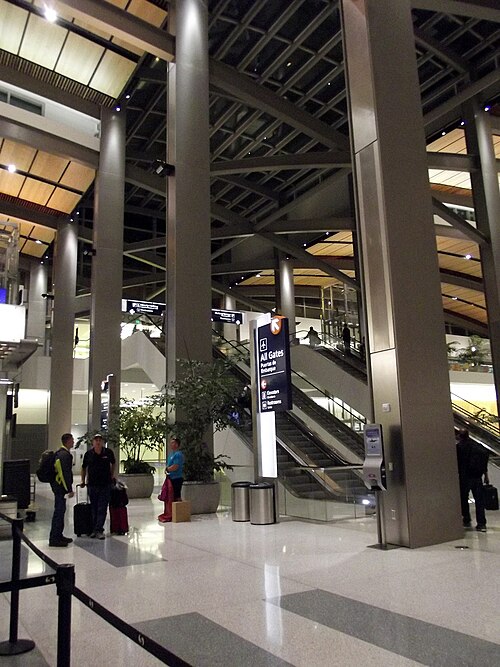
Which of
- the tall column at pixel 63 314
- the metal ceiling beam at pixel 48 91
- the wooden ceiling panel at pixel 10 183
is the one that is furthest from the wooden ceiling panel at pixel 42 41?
the tall column at pixel 63 314

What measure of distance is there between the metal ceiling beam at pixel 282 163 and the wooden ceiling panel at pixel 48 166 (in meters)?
5.05

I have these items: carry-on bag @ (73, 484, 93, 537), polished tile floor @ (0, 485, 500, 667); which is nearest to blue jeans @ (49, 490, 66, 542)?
polished tile floor @ (0, 485, 500, 667)

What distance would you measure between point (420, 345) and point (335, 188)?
1988 centimetres

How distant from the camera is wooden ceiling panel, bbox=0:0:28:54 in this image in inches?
560

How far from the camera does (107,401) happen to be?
15344mm

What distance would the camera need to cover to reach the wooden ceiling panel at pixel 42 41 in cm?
1469

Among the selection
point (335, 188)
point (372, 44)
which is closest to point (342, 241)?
point (335, 188)

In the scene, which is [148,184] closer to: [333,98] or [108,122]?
[108,122]

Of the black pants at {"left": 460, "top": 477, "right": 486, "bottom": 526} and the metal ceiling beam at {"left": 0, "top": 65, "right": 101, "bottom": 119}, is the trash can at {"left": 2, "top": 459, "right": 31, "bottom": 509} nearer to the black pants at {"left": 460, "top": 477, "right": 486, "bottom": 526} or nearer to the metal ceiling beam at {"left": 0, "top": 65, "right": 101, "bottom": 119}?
the black pants at {"left": 460, "top": 477, "right": 486, "bottom": 526}

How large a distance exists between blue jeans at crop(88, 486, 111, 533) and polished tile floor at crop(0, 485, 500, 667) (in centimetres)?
32

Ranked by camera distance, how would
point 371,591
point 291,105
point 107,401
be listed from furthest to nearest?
point 291,105
point 107,401
point 371,591

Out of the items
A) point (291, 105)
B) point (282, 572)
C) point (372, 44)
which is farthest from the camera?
point (291, 105)

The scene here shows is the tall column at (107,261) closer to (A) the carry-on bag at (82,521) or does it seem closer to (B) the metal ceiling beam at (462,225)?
(A) the carry-on bag at (82,521)

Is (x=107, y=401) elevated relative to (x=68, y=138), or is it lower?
lower
